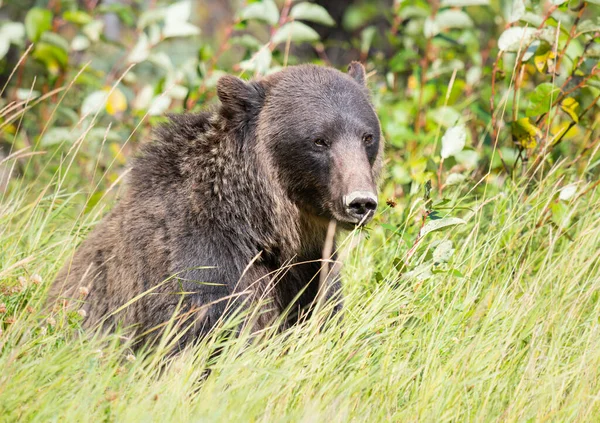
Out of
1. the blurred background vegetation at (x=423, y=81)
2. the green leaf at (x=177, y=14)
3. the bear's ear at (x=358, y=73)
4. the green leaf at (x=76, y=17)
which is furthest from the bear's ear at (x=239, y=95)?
the green leaf at (x=76, y=17)

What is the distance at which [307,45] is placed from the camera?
34.6 ft

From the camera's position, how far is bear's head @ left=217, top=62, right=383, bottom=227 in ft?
13.9

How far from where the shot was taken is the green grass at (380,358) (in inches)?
115

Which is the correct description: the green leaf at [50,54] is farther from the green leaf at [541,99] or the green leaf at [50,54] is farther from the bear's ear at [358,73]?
the green leaf at [541,99]

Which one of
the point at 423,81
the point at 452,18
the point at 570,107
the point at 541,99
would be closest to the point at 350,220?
the point at 541,99

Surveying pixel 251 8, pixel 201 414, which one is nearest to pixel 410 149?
pixel 251 8

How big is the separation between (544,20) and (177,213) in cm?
262

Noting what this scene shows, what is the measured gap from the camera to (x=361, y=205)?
13.0 feet

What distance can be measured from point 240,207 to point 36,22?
332 cm

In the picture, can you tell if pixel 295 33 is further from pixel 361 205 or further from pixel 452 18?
pixel 361 205

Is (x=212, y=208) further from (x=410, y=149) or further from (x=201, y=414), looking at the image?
(x=410, y=149)

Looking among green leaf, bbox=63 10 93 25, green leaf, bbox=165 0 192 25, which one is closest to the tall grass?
green leaf, bbox=165 0 192 25

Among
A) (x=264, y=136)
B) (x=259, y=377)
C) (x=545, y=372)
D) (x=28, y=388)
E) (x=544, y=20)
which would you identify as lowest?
(x=545, y=372)

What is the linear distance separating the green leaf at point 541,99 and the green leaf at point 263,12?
6.82ft
